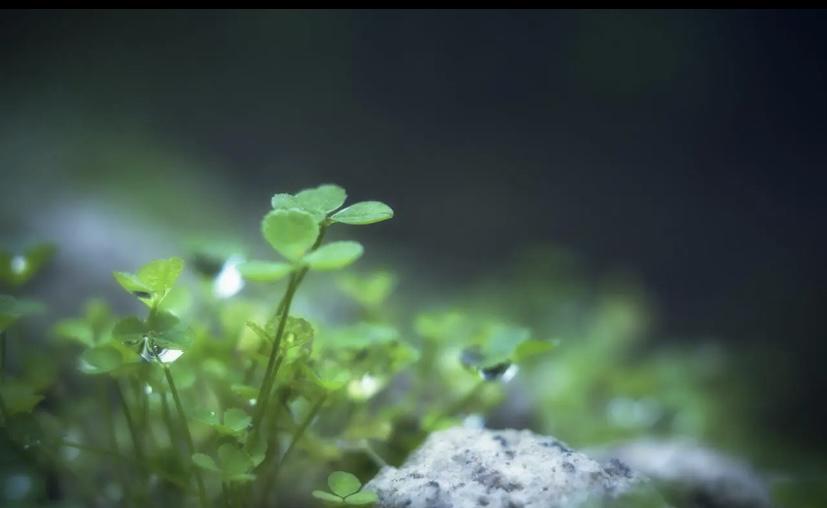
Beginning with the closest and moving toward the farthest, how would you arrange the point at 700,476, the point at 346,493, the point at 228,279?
1. the point at 346,493
2. the point at 228,279
3. the point at 700,476

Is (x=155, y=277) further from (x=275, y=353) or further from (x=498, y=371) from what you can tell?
(x=498, y=371)

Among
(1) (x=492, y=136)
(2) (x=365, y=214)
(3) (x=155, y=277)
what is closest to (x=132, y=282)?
(3) (x=155, y=277)

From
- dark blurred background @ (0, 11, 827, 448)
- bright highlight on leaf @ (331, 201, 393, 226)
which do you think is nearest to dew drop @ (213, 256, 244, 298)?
bright highlight on leaf @ (331, 201, 393, 226)

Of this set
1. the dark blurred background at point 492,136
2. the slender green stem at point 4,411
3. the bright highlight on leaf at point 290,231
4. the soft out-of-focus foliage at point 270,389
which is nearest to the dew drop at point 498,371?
the soft out-of-focus foliage at point 270,389

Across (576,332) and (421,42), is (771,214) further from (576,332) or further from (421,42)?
(421,42)

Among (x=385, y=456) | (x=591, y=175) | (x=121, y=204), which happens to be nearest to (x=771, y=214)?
(x=591, y=175)

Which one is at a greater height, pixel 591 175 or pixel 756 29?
pixel 756 29
